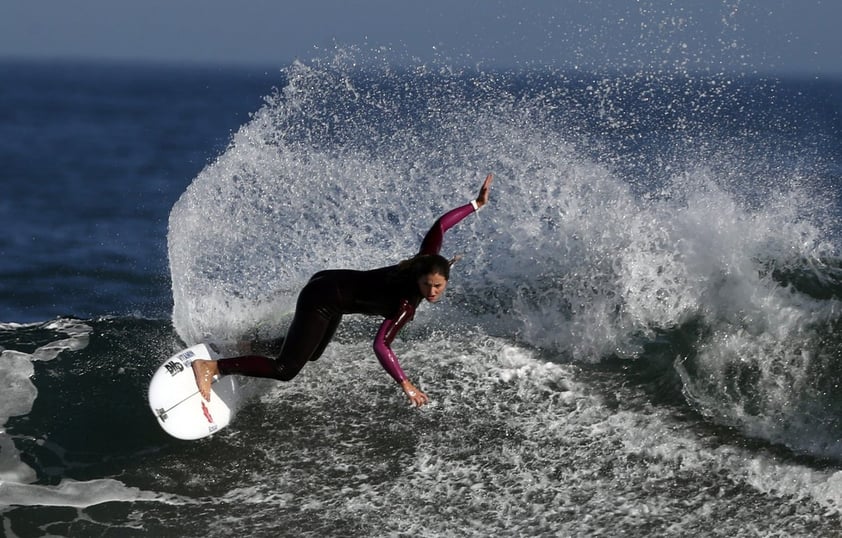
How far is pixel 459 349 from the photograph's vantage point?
8164 millimetres

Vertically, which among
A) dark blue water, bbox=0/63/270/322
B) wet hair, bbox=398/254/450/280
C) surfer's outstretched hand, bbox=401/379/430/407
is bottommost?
dark blue water, bbox=0/63/270/322

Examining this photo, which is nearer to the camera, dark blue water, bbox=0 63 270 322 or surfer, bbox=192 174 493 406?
surfer, bbox=192 174 493 406

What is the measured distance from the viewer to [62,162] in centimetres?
2830

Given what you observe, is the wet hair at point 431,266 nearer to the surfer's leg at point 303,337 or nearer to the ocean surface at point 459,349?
the surfer's leg at point 303,337

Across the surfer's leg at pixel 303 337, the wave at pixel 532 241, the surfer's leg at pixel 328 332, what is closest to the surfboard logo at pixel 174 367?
the surfer's leg at pixel 303 337

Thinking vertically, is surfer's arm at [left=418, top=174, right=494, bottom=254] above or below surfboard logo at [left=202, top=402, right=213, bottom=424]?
above

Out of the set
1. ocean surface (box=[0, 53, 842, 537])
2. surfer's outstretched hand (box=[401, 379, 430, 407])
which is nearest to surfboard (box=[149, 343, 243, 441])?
ocean surface (box=[0, 53, 842, 537])

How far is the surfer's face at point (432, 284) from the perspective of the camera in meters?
5.98

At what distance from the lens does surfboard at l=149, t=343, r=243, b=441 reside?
6.80 metres

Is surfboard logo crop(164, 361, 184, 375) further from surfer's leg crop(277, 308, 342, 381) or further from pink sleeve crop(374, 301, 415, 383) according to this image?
pink sleeve crop(374, 301, 415, 383)

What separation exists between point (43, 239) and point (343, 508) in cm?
1121

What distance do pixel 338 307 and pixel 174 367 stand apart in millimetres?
1255

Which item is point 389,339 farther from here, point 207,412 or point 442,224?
point 207,412

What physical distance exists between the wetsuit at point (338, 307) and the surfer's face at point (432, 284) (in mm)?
243
